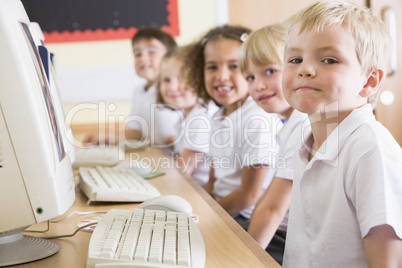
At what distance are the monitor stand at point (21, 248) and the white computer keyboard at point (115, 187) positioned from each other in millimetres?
276

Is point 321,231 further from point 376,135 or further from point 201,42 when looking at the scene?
point 201,42

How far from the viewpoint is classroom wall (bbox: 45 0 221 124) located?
3.04m

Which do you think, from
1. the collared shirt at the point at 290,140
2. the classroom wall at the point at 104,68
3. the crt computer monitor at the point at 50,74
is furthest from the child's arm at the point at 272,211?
the classroom wall at the point at 104,68

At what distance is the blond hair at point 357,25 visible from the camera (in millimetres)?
806

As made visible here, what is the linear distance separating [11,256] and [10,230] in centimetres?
4

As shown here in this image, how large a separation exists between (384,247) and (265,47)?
0.78 meters

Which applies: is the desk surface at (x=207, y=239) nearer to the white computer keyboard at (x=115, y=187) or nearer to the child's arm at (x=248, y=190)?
the white computer keyboard at (x=115, y=187)

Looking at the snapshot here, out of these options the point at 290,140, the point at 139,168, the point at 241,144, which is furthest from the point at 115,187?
the point at 241,144

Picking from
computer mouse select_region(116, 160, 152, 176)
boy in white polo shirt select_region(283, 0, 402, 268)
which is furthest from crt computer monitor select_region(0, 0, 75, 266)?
computer mouse select_region(116, 160, 152, 176)

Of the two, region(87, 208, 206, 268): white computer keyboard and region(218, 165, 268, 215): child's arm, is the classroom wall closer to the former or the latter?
region(218, 165, 268, 215): child's arm

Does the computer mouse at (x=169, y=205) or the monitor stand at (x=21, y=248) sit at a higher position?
the monitor stand at (x=21, y=248)

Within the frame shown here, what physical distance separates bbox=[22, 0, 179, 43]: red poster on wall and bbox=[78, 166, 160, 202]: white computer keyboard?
197cm

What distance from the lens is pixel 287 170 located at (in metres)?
1.15

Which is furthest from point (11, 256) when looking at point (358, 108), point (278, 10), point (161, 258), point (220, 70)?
point (278, 10)
